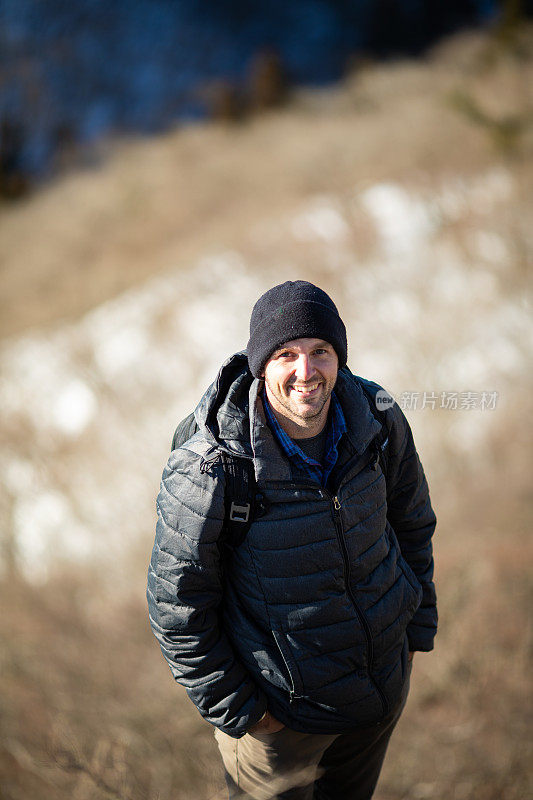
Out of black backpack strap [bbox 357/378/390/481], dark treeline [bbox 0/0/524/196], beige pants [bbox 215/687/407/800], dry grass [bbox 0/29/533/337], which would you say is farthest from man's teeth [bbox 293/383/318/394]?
dark treeline [bbox 0/0/524/196]

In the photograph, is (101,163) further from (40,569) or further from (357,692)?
(357,692)

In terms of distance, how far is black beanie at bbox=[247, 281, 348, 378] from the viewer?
1.34 m

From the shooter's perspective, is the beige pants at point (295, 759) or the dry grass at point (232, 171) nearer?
the beige pants at point (295, 759)

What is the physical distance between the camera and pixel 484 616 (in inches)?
130

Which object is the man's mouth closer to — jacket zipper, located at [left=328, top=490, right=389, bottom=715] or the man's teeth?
the man's teeth

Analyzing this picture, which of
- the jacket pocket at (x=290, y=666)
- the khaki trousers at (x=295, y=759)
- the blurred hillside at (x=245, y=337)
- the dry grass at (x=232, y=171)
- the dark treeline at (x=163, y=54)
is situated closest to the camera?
the jacket pocket at (x=290, y=666)

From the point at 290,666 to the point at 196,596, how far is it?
294 millimetres

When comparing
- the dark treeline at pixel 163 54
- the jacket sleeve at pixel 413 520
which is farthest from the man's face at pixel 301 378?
the dark treeline at pixel 163 54

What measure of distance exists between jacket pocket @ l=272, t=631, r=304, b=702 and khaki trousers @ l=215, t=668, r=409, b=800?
17 cm

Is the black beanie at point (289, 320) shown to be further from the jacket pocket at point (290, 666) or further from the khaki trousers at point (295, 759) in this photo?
the khaki trousers at point (295, 759)

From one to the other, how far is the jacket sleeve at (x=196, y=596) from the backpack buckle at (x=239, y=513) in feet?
0.08

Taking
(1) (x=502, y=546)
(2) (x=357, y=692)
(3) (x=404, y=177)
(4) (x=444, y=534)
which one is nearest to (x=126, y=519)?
(4) (x=444, y=534)

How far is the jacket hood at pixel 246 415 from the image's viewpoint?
52.7 inches

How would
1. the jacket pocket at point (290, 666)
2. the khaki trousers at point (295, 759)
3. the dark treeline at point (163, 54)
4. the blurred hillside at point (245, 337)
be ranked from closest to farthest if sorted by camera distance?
the jacket pocket at point (290, 666) < the khaki trousers at point (295, 759) < the blurred hillside at point (245, 337) < the dark treeline at point (163, 54)
